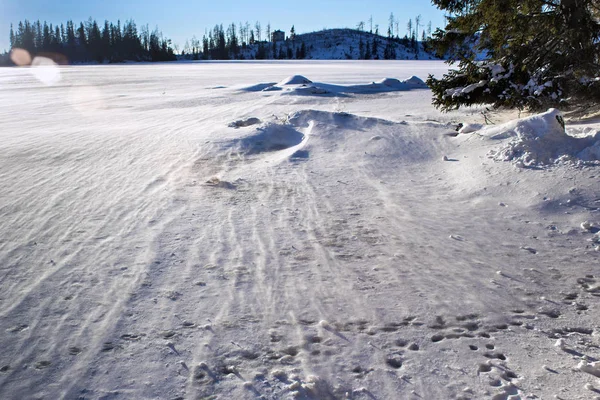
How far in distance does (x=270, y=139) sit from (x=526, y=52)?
5.26 metres

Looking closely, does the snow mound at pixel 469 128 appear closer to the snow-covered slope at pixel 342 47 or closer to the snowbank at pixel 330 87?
the snowbank at pixel 330 87

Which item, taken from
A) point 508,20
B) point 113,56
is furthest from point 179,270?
point 113,56

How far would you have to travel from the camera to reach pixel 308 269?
306 centimetres

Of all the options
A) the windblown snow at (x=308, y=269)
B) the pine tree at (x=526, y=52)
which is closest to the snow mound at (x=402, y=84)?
the pine tree at (x=526, y=52)

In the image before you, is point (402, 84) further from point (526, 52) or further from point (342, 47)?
point (342, 47)

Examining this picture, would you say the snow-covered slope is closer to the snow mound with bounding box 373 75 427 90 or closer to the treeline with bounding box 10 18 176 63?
the treeline with bounding box 10 18 176 63

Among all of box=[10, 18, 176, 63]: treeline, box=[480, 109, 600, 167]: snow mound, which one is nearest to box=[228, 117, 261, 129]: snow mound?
box=[480, 109, 600, 167]: snow mound

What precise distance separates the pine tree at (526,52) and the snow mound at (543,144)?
9.61ft

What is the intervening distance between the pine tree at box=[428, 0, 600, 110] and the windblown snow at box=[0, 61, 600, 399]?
7.75 feet

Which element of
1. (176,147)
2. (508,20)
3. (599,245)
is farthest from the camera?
(508,20)

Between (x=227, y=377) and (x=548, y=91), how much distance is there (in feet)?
26.8

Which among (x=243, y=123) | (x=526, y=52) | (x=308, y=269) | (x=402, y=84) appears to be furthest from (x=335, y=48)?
(x=308, y=269)

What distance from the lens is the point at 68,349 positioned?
2162 mm

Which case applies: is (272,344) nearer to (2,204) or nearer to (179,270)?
(179,270)
